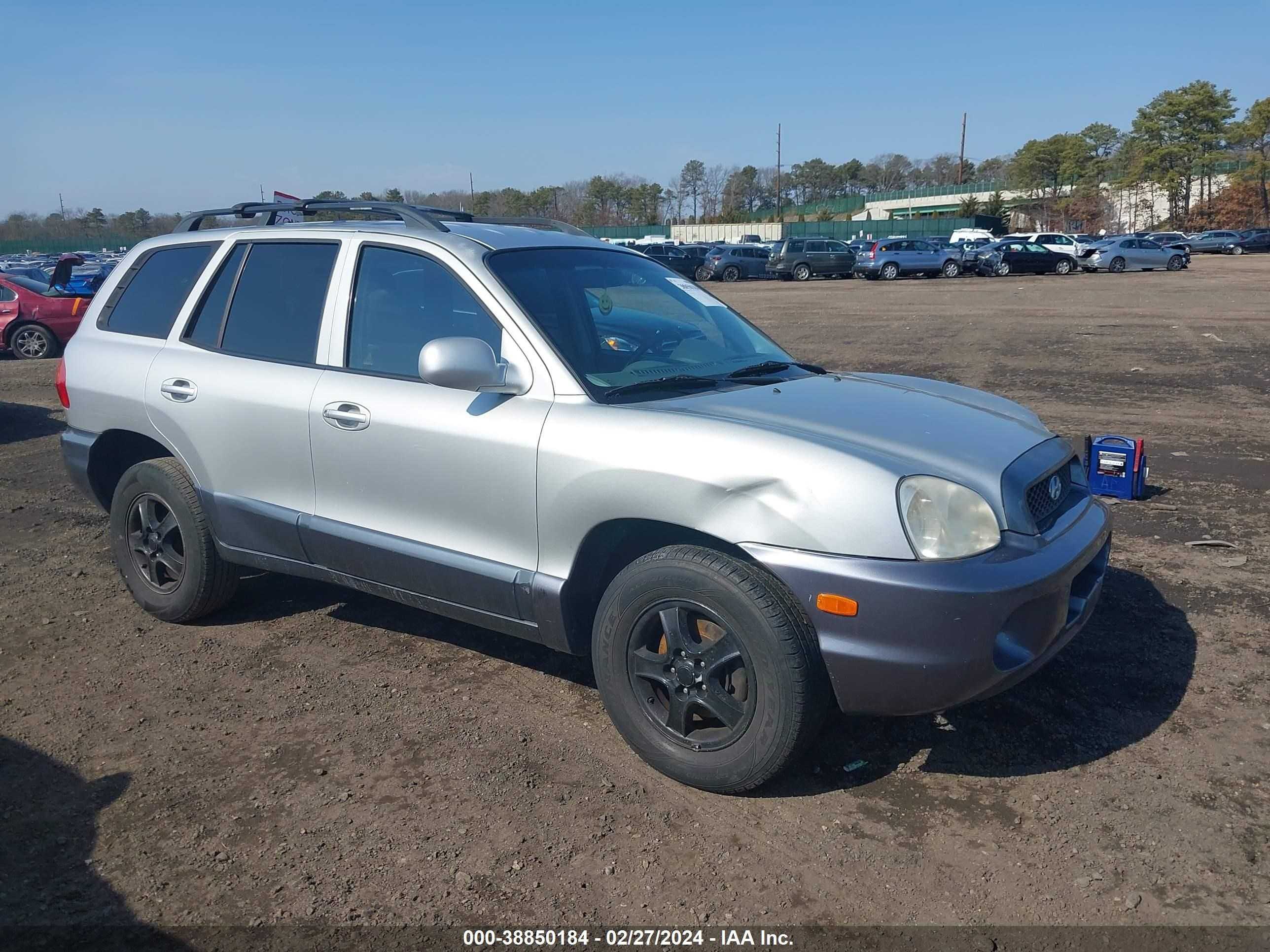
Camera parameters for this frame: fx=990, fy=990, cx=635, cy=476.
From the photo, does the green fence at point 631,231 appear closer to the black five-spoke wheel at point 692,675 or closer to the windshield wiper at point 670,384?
the windshield wiper at point 670,384

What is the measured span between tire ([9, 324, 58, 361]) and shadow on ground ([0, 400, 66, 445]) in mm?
6177

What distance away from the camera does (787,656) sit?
296cm

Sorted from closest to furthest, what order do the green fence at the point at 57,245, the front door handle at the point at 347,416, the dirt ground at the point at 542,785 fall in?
the dirt ground at the point at 542,785 → the front door handle at the point at 347,416 → the green fence at the point at 57,245

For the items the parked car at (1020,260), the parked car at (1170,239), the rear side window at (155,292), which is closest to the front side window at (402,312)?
the rear side window at (155,292)

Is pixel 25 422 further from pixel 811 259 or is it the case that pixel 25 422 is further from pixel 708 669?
pixel 811 259

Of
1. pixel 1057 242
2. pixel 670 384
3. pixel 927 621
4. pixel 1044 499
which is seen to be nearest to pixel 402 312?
pixel 670 384

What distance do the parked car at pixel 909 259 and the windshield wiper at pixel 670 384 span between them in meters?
38.3

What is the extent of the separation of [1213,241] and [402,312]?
63.5 m

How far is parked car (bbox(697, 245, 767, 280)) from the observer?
140 feet

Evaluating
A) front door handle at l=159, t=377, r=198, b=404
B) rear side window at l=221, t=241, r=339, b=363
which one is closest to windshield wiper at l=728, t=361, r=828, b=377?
rear side window at l=221, t=241, r=339, b=363

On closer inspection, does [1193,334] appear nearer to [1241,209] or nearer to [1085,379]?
[1085,379]

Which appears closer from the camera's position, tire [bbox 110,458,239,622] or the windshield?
the windshield

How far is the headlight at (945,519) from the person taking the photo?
2920 mm

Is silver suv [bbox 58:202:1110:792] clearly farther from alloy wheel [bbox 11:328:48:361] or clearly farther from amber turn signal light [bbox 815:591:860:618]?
alloy wheel [bbox 11:328:48:361]
